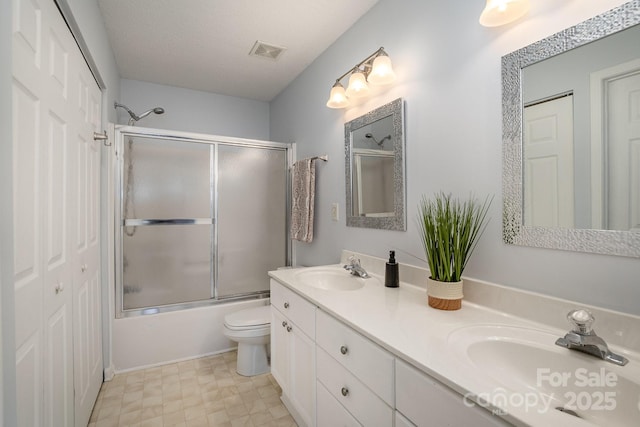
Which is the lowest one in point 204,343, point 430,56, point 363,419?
point 204,343

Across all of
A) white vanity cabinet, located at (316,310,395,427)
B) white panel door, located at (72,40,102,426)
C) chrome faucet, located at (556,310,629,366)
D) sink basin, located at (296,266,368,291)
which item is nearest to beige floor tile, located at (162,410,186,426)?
white panel door, located at (72,40,102,426)

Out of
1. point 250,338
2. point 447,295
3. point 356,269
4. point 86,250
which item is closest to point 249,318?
point 250,338

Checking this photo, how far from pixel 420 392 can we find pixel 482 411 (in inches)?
6.7

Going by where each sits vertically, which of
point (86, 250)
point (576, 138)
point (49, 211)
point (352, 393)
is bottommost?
point (352, 393)

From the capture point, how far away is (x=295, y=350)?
1.50 meters

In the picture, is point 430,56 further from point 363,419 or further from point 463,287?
point 363,419

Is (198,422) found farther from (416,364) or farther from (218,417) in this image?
(416,364)

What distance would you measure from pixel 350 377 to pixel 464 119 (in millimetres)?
1107

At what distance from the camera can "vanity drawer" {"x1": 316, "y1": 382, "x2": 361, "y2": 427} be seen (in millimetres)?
1073

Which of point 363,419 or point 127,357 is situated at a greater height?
point 363,419

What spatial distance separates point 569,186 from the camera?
3.01 feet

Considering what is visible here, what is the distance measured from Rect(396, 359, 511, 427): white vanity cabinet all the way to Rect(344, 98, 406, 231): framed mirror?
849mm

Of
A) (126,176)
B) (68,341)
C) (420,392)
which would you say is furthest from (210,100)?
(420,392)

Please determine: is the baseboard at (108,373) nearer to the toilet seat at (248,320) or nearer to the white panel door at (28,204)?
the toilet seat at (248,320)
